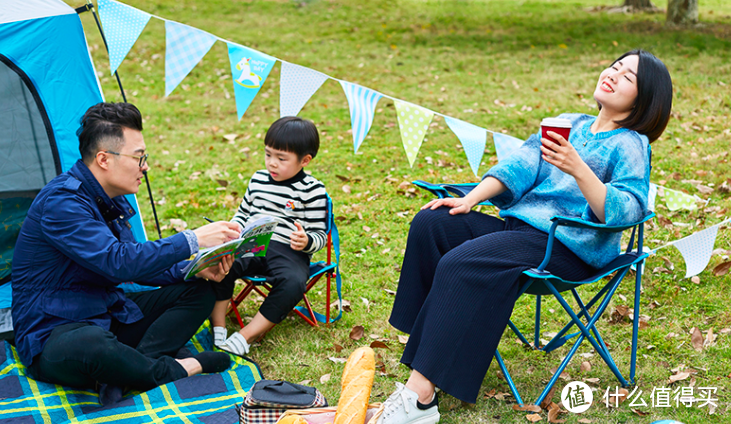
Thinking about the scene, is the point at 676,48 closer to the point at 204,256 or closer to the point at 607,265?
the point at 607,265

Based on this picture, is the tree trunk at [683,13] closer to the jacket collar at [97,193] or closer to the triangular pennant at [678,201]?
the triangular pennant at [678,201]

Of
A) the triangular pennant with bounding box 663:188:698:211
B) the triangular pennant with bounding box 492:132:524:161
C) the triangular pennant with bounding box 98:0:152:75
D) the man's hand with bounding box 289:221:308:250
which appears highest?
the triangular pennant with bounding box 98:0:152:75

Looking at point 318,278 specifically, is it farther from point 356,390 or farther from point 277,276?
point 356,390

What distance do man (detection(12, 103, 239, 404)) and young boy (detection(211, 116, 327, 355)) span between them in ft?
1.38

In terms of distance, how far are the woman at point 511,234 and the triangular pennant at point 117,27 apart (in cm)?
196

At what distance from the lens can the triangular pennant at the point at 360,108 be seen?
344 cm

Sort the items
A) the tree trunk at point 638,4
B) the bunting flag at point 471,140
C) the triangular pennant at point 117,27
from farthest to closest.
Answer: the tree trunk at point 638,4, the bunting flag at point 471,140, the triangular pennant at point 117,27

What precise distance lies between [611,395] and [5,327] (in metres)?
2.83

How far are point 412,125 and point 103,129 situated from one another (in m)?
1.64

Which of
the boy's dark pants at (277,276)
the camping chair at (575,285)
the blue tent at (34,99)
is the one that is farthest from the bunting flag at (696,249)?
the blue tent at (34,99)

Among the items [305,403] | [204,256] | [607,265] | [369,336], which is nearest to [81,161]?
[204,256]

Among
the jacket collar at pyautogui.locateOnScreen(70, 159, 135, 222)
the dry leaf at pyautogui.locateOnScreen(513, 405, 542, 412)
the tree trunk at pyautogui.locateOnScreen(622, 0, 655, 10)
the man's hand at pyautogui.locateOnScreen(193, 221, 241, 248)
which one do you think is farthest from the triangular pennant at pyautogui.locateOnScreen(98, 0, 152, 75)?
the tree trunk at pyautogui.locateOnScreen(622, 0, 655, 10)

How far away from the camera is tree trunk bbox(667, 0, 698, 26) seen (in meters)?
10.8

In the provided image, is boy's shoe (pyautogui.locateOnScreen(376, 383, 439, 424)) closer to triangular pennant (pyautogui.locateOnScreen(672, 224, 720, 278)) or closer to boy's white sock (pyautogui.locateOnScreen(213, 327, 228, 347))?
boy's white sock (pyautogui.locateOnScreen(213, 327, 228, 347))
